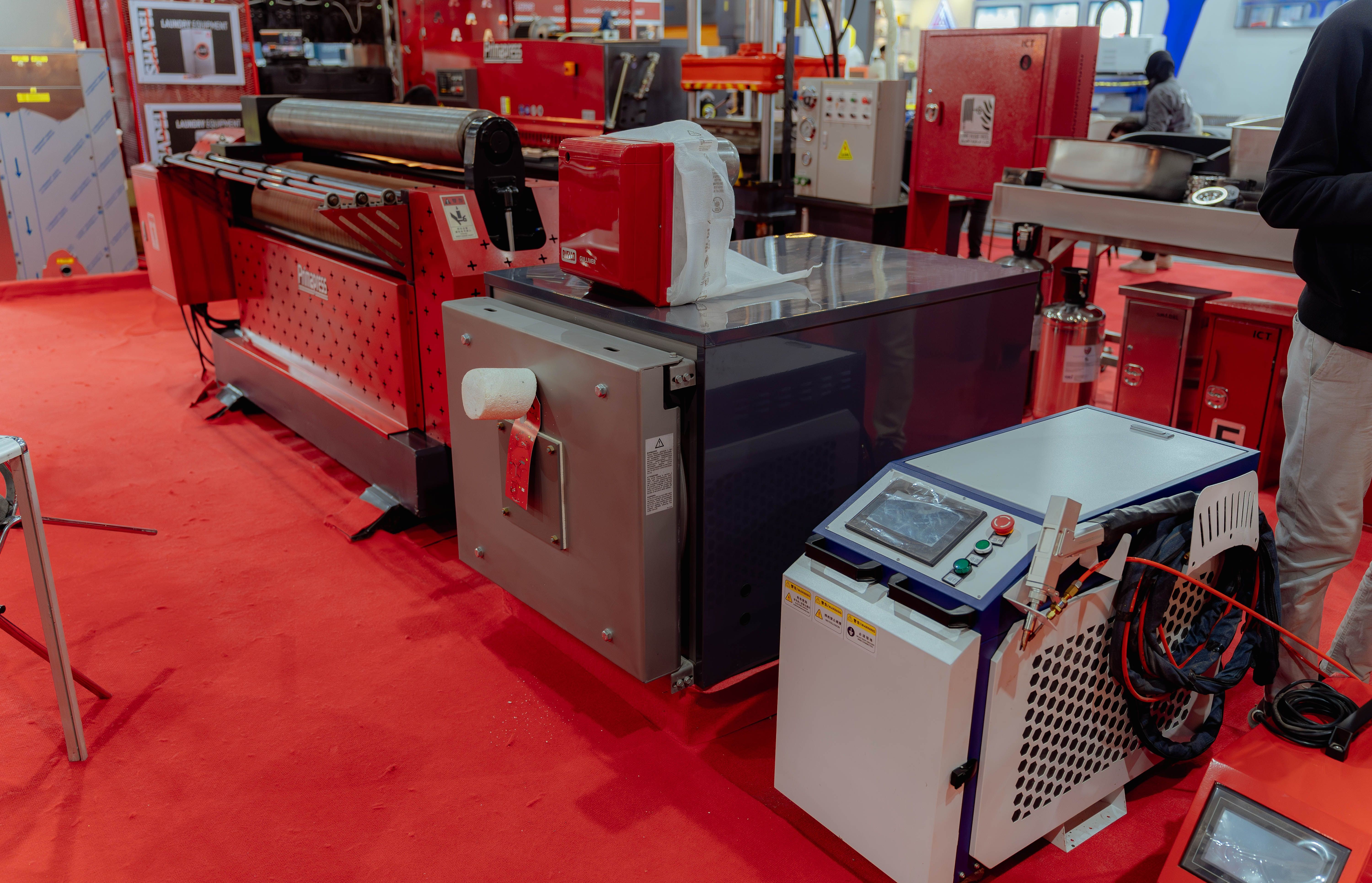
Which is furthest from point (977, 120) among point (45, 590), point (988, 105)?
point (45, 590)

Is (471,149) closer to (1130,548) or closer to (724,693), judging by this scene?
(724,693)

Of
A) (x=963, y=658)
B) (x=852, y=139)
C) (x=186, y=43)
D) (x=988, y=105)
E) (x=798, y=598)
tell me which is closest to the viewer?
(x=963, y=658)

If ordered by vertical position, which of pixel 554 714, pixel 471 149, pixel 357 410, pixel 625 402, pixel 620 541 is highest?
pixel 471 149

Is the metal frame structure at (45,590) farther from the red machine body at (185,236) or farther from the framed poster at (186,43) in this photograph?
the framed poster at (186,43)

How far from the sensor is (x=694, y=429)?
1.79 m

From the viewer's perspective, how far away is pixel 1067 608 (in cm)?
151

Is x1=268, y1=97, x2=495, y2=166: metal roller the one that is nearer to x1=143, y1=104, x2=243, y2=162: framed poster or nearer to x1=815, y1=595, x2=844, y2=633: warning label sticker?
x1=815, y1=595, x2=844, y2=633: warning label sticker

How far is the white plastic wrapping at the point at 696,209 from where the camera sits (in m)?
1.80

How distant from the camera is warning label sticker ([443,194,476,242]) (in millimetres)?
2660

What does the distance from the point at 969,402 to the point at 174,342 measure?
4608mm

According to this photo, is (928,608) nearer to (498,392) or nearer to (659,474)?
(659,474)

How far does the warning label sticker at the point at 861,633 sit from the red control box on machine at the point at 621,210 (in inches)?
28.5

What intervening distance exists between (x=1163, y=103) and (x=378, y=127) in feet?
19.5

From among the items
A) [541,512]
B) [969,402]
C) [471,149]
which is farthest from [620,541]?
[471,149]
